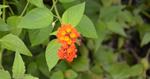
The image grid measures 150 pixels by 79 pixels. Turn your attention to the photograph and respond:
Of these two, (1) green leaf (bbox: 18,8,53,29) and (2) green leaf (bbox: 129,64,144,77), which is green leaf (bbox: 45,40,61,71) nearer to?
(1) green leaf (bbox: 18,8,53,29)

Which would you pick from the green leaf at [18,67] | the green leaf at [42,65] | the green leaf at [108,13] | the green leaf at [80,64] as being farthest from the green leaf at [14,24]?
the green leaf at [108,13]

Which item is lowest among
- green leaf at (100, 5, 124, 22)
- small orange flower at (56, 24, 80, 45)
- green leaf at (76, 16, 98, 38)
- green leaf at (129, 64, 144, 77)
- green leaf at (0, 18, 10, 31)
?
green leaf at (129, 64, 144, 77)

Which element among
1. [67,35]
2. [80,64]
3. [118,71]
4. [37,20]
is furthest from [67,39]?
[118,71]

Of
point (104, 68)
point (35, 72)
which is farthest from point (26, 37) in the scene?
point (104, 68)

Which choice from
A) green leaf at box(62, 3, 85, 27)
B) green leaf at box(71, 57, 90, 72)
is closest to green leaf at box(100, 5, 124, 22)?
green leaf at box(71, 57, 90, 72)

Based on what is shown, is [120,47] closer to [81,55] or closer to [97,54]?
[97,54]

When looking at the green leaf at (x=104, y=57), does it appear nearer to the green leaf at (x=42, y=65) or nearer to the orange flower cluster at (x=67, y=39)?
the green leaf at (x=42, y=65)
